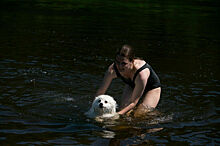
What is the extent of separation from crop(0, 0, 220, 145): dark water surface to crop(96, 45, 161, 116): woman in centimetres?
47

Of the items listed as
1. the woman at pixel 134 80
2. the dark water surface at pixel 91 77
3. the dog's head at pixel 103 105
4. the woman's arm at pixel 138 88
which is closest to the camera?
the dark water surface at pixel 91 77

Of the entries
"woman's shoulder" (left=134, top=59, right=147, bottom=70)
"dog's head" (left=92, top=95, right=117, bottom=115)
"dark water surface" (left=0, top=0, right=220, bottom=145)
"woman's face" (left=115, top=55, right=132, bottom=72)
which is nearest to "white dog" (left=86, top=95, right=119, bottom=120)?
"dog's head" (left=92, top=95, right=117, bottom=115)

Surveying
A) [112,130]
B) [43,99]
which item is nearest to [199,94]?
[112,130]

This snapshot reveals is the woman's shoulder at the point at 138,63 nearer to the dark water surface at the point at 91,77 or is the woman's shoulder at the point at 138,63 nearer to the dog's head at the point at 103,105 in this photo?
the dog's head at the point at 103,105

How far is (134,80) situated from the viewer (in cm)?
762

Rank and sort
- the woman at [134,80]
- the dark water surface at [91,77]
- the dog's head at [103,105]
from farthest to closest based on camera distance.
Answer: the woman at [134,80], the dog's head at [103,105], the dark water surface at [91,77]

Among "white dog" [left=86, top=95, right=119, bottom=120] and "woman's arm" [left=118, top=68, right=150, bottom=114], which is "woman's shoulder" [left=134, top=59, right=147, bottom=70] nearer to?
"woman's arm" [left=118, top=68, right=150, bottom=114]

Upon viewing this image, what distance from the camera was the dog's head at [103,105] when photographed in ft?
22.8

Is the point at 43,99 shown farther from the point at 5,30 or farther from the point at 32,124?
the point at 5,30

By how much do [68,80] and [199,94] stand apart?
3.76 m

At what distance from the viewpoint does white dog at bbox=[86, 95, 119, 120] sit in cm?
698

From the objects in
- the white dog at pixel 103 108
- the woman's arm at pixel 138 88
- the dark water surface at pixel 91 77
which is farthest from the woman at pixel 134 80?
the dark water surface at pixel 91 77

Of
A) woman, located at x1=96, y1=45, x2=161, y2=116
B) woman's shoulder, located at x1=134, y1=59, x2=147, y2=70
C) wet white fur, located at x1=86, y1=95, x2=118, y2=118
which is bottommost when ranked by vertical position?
wet white fur, located at x1=86, y1=95, x2=118, y2=118

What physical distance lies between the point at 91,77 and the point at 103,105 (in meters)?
3.90
